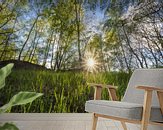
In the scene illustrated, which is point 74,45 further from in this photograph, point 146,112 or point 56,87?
point 146,112

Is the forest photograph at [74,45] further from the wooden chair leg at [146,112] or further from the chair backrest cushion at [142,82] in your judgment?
the wooden chair leg at [146,112]

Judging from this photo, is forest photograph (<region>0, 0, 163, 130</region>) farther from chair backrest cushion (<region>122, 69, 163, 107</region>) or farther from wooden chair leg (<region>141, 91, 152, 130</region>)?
wooden chair leg (<region>141, 91, 152, 130</region>)

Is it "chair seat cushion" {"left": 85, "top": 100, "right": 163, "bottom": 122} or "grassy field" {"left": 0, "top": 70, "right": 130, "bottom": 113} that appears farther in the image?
"grassy field" {"left": 0, "top": 70, "right": 130, "bottom": 113}

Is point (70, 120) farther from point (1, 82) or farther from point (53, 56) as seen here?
point (1, 82)

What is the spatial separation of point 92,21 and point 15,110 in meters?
1.67

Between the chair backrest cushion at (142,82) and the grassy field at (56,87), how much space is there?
46.2 inches

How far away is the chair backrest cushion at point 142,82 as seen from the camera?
2.86 meters

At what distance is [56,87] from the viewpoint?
165 inches

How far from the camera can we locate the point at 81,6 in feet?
Result: 14.3

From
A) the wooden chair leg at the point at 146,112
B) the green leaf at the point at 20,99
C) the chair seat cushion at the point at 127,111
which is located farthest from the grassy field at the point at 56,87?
the green leaf at the point at 20,99

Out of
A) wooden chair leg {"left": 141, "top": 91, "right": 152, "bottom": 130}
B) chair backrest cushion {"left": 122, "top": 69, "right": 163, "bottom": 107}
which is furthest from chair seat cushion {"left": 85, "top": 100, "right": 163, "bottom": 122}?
chair backrest cushion {"left": 122, "top": 69, "right": 163, "bottom": 107}

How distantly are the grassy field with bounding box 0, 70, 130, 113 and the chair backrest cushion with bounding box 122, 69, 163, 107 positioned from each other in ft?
3.85

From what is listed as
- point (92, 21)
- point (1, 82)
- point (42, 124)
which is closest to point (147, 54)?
point (92, 21)

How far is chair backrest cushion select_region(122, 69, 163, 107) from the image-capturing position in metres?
2.86
